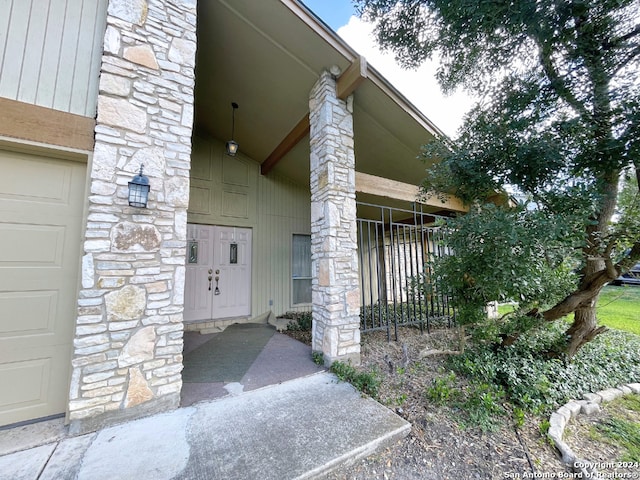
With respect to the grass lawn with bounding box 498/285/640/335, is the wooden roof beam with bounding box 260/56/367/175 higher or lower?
higher

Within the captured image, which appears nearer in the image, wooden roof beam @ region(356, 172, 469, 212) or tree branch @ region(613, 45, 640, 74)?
tree branch @ region(613, 45, 640, 74)

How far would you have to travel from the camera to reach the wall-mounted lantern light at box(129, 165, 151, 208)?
2035mm

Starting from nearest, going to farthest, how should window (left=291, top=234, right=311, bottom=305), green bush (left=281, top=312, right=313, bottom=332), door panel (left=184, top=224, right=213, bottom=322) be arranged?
door panel (left=184, top=224, right=213, bottom=322)
green bush (left=281, top=312, right=313, bottom=332)
window (left=291, top=234, right=311, bottom=305)

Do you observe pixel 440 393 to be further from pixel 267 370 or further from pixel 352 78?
pixel 352 78

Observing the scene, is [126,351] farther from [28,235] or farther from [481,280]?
[481,280]

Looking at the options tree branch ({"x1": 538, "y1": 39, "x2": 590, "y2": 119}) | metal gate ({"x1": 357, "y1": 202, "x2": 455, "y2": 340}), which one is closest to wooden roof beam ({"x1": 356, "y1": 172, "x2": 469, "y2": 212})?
metal gate ({"x1": 357, "y1": 202, "x2": 455, "y2": 340})

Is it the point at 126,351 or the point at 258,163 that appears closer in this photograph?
the point at 126,351

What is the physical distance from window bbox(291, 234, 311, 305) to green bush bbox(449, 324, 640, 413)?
11.5 feet

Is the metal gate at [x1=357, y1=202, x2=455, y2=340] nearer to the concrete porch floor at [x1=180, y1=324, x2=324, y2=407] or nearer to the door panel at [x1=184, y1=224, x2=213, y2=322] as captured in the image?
the concrete porch floor at [x1=180, y1=324, x2=324, y2=407]

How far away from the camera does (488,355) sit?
3377 millimetres

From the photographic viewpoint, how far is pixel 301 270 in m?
6.19

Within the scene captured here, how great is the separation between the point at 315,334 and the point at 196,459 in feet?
6.01

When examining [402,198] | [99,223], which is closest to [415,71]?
[402,198]

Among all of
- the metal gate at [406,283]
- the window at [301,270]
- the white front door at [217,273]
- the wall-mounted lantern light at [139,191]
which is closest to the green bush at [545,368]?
the metal gate at [406,283]
